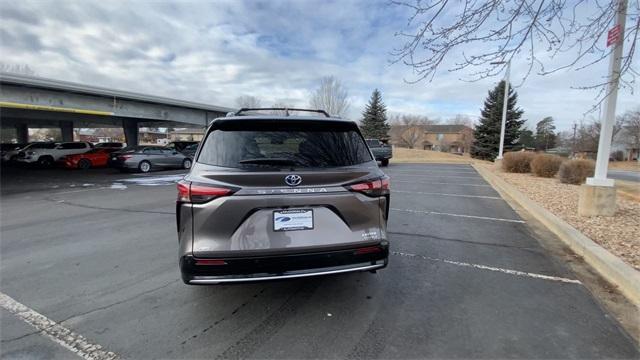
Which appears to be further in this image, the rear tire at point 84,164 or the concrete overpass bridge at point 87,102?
the rear tire at point 84,164

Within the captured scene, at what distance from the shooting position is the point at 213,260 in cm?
271

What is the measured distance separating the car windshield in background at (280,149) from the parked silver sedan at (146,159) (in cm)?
1764

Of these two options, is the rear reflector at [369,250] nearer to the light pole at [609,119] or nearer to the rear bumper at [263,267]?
the rear bumper at [263,267]

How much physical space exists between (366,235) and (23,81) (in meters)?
18.8

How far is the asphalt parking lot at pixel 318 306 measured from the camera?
2.69m

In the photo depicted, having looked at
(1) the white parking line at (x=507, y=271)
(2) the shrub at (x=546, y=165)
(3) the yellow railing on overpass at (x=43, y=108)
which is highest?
(3) the yellow railing on overpass at (x=43, y=108)

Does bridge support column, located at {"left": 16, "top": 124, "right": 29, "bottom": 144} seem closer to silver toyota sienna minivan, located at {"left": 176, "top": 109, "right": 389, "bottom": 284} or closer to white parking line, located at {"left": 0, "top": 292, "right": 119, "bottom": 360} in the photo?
white parking line, located at {"left": 0, "top": 292, "right": 119, "bottom": 360}

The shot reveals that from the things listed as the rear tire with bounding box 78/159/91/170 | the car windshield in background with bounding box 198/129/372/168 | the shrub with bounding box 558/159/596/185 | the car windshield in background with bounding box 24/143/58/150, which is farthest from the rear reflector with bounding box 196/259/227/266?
the car windshield in background with bounding box 24/143/58/150

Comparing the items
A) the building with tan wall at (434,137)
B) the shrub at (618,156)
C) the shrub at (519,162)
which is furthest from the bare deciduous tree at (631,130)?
the shrub at (519,162)

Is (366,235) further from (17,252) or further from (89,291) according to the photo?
(17,252)

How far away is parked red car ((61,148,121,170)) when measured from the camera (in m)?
21.1

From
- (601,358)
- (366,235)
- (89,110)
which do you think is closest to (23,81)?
(89,110)

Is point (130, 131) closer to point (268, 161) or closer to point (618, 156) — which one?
point (268, 161)

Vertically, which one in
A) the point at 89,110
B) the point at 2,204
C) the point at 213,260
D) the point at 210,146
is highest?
the point at 89,110
